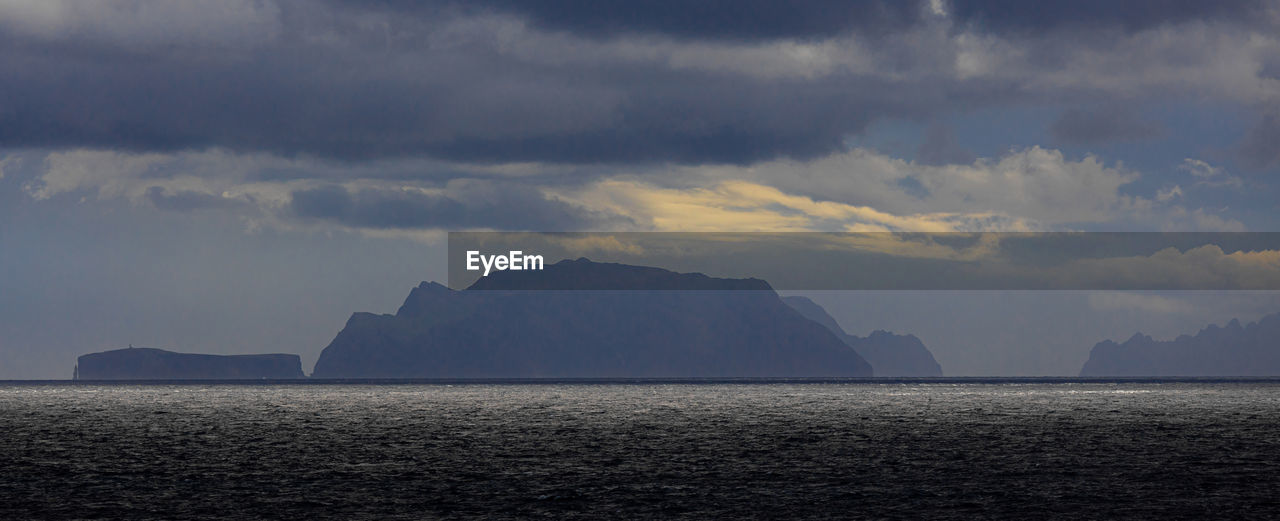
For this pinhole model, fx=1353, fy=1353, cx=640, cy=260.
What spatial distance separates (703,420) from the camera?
143750 millimetres

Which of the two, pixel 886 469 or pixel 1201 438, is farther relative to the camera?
pixel 1201 438

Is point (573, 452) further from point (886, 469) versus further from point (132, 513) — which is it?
point (132, 513)

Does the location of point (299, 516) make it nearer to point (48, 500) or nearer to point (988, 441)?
point (48, 500)

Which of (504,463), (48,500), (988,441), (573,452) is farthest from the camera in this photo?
(988,441)

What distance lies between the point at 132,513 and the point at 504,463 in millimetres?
28747

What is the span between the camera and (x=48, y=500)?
54969mm

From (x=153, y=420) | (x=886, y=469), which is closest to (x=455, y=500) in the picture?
(x=886, y=469)

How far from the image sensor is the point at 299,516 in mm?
49969

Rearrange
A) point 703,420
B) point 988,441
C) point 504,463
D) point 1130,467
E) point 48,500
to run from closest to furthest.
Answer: point 48,500 < point 1130,467 < point 504,463 < point 988,441 < point 703,420

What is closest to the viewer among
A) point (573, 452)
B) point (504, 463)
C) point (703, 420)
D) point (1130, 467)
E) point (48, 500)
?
point (48, 500)

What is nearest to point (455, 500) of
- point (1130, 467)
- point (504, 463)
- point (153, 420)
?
point (504, 463)

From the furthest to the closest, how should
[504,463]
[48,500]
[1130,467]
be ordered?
[504,463] → [1130,467] → [48,500]

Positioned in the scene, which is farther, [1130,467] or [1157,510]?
[1130,467]

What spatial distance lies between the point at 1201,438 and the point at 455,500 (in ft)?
219
